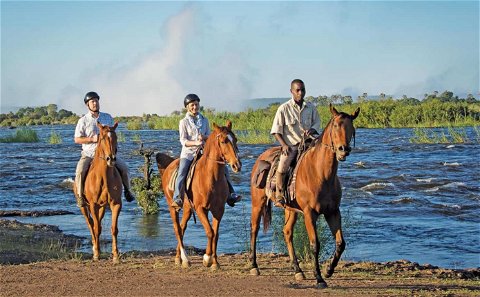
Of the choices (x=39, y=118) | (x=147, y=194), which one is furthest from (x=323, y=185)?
(x=39, y=118)

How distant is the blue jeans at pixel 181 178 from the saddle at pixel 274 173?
3.74ft

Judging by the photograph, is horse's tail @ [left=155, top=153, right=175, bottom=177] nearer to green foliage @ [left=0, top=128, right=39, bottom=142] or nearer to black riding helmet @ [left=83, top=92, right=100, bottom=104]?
black riding helmet @ [left=83, top=92, right=100, bottom=104]

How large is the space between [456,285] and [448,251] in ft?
18.5

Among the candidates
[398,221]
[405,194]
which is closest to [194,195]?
[398,221]

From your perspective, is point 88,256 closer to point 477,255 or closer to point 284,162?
point 284,162

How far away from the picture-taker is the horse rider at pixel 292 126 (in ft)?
35.2

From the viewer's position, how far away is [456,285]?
10492mm

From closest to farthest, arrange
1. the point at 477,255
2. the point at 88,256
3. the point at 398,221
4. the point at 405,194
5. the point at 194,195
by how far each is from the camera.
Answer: the point at 194,195, the point at 88,256, the point at 477,255, the point at 398,221, the point at 405,194

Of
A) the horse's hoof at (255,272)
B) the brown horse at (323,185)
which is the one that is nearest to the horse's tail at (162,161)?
the horse's hoof at (255,272)

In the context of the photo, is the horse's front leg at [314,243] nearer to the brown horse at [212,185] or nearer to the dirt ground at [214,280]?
the dirt ground at [214,280]

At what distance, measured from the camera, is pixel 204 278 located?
417 inches

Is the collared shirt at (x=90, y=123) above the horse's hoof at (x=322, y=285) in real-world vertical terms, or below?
above

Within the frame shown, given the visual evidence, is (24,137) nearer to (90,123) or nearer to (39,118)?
(90,123)

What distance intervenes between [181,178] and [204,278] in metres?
1.89
